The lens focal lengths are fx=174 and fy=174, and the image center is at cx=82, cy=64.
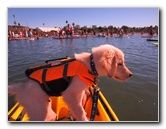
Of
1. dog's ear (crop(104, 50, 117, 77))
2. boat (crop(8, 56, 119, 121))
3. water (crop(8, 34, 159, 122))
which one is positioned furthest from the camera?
water (crop(8, 34, 159, 122))

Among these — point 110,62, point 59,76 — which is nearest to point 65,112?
point 59,76

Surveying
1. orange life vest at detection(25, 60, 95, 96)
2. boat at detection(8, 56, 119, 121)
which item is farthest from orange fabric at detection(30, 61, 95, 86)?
boat at detection(8, 56, 119, 121)

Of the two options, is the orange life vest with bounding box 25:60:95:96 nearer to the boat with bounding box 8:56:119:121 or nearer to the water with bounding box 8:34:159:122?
the boat with bounding box 8:56:119:121

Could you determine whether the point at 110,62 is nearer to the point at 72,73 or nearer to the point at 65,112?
the point at 72,73

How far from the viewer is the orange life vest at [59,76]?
1561 millimetres

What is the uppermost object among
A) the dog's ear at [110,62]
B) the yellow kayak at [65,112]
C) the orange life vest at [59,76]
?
the dog's ear at [110,62]

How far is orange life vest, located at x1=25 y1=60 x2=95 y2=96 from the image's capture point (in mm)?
1561

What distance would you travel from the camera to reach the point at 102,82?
3.27 meters

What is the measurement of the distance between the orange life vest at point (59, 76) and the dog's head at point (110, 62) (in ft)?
0.40

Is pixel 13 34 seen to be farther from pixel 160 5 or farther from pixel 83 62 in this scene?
pixel 160 5

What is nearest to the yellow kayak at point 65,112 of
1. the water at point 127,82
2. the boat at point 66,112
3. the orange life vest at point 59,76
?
the boat at point 66,112

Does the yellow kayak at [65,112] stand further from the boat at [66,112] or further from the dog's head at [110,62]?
the dog's head at [110,62]

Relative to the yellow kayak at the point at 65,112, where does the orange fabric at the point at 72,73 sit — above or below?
above

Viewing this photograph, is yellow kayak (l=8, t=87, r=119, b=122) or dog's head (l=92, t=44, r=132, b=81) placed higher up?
dog's head (l=92, t=44, r=132, b=81)
